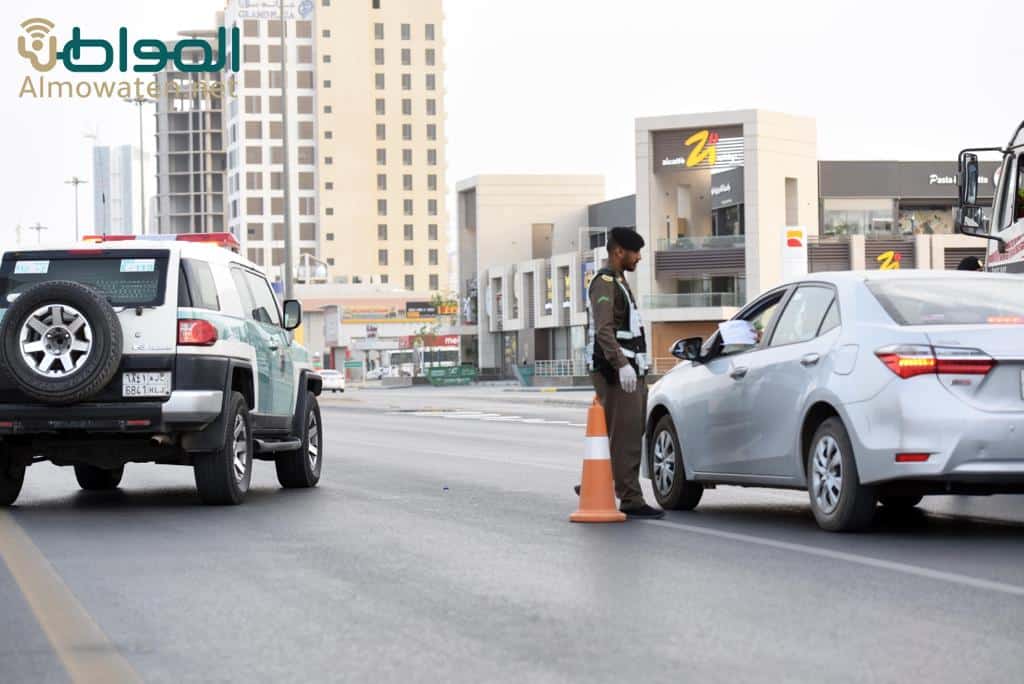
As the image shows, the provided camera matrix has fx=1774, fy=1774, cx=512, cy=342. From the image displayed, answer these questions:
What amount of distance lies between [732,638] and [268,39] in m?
178

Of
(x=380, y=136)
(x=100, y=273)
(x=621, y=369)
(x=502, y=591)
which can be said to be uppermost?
(x=380, y=136)

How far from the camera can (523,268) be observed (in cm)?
10975

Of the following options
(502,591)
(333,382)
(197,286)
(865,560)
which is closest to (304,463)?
(197,286)

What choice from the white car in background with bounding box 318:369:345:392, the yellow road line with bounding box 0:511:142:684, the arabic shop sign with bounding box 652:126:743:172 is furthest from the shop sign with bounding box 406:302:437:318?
the yellow road line with bounding box 0:511:142:684

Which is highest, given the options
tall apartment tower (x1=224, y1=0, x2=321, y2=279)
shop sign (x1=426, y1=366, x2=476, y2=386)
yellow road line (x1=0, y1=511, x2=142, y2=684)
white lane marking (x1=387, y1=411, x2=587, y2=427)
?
tall apartment tower (x1=224, y1=0, x2=321, y2=279)

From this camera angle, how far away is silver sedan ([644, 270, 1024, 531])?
984cm

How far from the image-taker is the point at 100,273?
43.6 feet

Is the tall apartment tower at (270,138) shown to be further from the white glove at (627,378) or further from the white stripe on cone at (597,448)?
the white stripe on cone at (597,448)

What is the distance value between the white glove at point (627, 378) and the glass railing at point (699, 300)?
7441 cm

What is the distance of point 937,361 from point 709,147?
77.8 metres

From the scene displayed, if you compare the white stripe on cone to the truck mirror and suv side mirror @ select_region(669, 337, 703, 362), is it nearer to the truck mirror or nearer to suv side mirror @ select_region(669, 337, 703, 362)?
suv side mirror @ select_region(669, 337, 703, 362)

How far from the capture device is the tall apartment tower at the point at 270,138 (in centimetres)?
17838

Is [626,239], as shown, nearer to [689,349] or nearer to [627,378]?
[689,349]

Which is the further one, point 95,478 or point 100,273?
point 95,478
